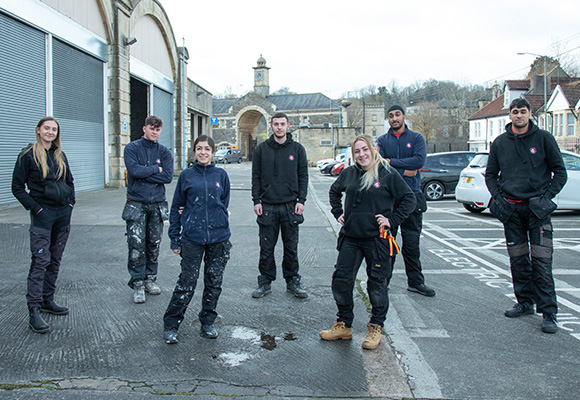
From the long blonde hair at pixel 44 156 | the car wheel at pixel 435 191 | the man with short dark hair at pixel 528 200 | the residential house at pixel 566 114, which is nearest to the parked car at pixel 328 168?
the residential house at pixel 566 114

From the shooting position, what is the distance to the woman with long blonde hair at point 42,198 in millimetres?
4508

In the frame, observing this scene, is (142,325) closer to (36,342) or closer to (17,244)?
(36,342)

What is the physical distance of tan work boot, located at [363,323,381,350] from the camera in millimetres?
4082

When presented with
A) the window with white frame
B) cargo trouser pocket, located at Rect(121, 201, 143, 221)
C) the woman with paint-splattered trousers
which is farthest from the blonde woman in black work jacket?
the window with white frame

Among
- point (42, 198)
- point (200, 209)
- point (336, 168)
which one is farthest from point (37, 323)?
point (336, 168)

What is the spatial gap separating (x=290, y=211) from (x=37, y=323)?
2622 millimetres

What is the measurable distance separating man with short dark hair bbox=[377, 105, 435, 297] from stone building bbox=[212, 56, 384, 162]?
2689 inches

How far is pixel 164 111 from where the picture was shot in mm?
25188

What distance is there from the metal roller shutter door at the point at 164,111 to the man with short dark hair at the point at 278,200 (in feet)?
62.5

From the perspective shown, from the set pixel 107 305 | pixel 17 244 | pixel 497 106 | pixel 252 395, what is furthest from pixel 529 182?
pixel 497 106

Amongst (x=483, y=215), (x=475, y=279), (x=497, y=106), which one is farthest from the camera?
(x=497, y=106)

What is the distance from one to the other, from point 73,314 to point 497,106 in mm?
54549

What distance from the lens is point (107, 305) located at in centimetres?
516

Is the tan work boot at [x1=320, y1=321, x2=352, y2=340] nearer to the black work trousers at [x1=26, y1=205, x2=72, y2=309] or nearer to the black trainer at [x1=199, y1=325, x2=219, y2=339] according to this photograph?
the black trainer at [x1=199, y1=325, x2=219, y2=339]
